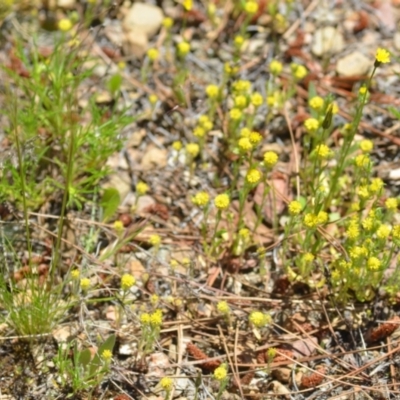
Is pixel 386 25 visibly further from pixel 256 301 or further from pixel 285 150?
pixel 256 301

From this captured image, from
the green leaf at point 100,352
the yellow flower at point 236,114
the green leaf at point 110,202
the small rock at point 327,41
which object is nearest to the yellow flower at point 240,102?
the yellow flower at point 236,114

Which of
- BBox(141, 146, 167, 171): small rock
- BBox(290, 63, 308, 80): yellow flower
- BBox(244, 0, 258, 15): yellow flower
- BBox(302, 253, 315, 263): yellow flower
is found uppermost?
BBox(244, 0, 258, 15): yellow flower

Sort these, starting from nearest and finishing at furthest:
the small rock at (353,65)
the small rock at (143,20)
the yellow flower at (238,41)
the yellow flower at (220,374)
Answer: the yellow flower at (220,374) → the yellow flower at (238,41) → the small rock at (353,65) → the small rock at (143,20)

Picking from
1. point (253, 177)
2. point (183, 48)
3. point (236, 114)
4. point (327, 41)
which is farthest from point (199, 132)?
point (327, 41)

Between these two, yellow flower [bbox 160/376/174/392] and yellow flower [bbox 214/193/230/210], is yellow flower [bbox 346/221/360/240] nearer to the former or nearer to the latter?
yellow flower [bbox 214/193/230/210]

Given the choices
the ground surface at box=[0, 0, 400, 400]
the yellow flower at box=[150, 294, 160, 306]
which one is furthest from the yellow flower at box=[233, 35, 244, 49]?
the yellow flower at box=[150, 294, 160, 306]

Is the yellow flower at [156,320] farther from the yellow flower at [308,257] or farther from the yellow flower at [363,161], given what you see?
the yellow flower at [363,161]

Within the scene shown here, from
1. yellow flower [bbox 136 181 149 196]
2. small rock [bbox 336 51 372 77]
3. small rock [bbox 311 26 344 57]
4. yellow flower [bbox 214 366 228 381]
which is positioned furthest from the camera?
small rock [bbox 311 26 344 57]
